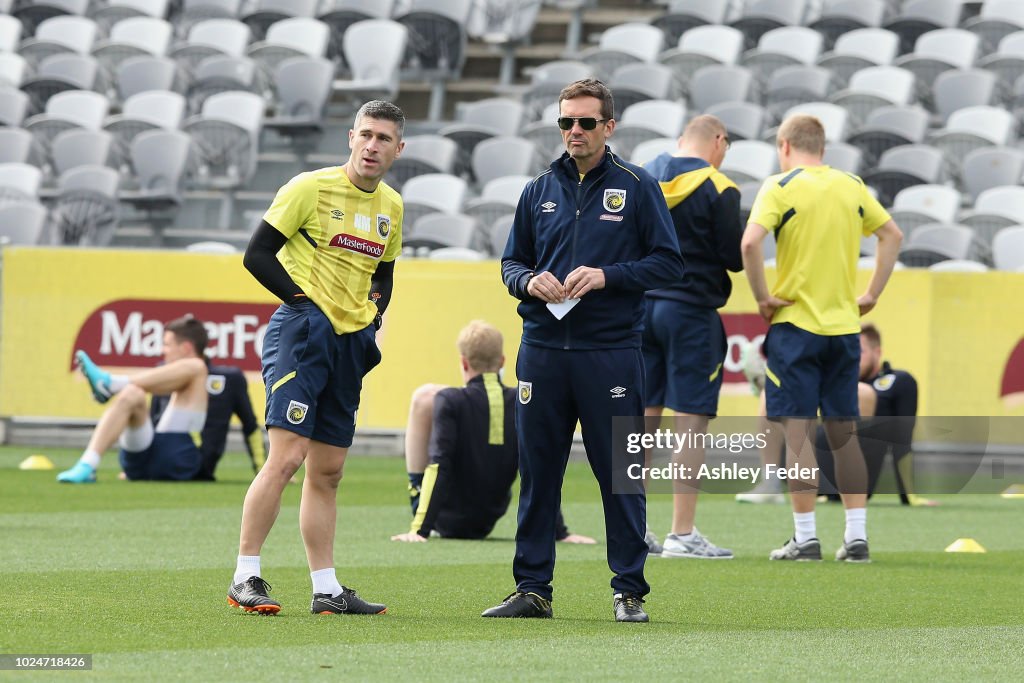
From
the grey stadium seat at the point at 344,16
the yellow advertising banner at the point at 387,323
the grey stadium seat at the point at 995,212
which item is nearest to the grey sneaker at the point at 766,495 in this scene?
the yellow advertising banner at the point at 387,323

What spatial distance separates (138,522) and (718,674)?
19.0ft

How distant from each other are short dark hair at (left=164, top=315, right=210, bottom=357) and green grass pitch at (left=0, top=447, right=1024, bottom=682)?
1802 millimetres

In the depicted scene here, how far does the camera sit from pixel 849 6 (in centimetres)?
2331

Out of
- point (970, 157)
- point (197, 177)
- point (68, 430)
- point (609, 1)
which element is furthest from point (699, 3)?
point (68, 430)

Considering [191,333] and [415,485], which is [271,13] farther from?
[415,485]

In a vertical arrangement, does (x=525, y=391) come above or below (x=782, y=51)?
below

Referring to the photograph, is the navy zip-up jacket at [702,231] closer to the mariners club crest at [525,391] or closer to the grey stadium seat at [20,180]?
the mariners club crest at [525,391]

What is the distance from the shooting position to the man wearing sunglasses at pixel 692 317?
28.6ft

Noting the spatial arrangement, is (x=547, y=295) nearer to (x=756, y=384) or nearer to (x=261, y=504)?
(x=261, y=504)

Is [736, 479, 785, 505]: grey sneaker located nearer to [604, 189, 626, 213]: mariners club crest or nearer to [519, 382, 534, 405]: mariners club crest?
[519, 382, 534, 405]: mariners club crest

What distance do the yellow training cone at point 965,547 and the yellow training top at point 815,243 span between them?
163 centimetres

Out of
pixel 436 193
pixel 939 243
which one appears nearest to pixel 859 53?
pixel 939 243

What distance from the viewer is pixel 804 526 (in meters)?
8.73

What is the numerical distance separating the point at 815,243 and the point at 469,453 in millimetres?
2175
